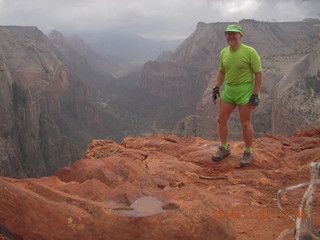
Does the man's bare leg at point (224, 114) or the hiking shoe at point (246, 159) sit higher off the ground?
the man's bare leg at point (224, 114)

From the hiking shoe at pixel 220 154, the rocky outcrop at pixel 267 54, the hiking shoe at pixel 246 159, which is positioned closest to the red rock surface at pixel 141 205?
the hiking shoe at pixel 246 159

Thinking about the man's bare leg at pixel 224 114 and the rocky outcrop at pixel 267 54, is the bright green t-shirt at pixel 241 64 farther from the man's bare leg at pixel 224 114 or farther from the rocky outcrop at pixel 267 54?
the rocky outcrop at pixel 267 54

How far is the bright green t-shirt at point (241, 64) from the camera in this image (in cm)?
527

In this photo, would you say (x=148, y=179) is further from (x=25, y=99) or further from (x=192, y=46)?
(x=192, y=46)

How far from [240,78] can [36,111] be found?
1879 inches

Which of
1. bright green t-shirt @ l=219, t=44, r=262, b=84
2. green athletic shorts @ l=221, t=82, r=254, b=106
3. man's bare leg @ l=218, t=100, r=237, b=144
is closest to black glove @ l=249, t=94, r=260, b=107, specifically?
green athletic shorts @ l=221, t=82, r=254, b=106

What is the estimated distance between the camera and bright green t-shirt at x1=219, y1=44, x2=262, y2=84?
17.3 ft

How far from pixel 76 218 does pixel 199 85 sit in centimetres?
10977

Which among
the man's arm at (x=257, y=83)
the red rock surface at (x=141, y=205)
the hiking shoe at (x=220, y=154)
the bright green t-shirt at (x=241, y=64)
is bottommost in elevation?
the hiking shoe at (x=220, y=154)

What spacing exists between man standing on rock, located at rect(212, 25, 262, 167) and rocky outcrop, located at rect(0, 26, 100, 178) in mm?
32703

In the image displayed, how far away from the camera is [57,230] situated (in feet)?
8.63

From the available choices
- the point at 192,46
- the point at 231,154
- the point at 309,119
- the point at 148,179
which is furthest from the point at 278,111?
the point at 192,46

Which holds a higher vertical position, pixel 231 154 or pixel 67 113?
pixel 231 154

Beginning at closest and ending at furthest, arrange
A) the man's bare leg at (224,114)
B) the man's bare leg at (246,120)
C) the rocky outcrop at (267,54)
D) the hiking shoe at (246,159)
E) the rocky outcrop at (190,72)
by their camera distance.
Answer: the man's bare leg at (246,120) < the man's bare leg at (224,114) < the hiking shoe at (246,159) < the rocky outcrop at (267,54) < the rocky outcrop at (190,72)
